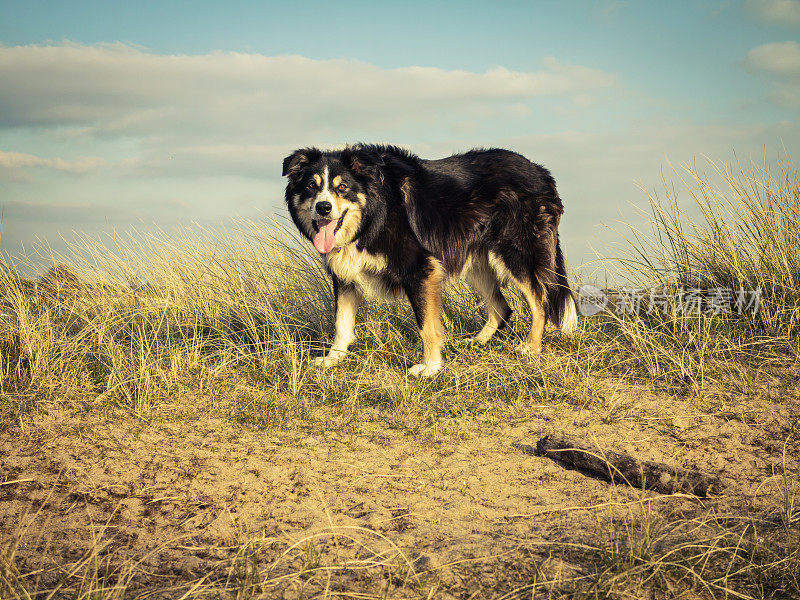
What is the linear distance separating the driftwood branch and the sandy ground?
0.20 ft

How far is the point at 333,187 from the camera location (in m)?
4.69

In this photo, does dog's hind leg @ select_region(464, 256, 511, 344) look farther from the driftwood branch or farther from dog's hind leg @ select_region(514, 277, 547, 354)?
the driftwood branch

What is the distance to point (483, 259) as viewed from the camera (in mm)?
5605

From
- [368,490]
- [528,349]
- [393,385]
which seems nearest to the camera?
[368,490]

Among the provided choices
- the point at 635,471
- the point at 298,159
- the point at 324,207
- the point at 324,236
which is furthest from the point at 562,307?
the point at 635,471

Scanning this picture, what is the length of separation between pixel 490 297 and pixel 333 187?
191cm

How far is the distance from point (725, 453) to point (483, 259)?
8.78 feet

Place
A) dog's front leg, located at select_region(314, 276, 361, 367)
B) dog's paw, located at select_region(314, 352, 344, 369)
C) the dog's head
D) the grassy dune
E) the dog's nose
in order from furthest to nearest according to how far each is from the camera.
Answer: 1. dog's front leg, located at select_region(314, 276, 361, 367)
2. dog's paw, located at select_region(314, 352, 344, 369)
3. the dog's head
4. the dog's nose
5. the grassy dune

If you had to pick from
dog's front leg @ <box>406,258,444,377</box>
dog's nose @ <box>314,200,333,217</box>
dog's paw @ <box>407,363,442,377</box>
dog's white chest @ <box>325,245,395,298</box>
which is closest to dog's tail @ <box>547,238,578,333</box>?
dog's front leg @ <box>406,258,444,377</box>

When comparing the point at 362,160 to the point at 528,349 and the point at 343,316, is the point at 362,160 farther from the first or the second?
the point at 528,349

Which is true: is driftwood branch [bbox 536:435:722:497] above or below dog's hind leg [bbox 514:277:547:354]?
below

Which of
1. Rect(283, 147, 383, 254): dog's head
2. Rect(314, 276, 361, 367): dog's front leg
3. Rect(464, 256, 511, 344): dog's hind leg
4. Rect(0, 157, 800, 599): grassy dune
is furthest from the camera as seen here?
Rect(464, 256, 511, 344): dog's hind leg

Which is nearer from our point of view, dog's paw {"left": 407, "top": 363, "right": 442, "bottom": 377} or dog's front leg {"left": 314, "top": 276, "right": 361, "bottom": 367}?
dog's paw {"left": 407, "top": 363, "right": 442, "bottom": 377}

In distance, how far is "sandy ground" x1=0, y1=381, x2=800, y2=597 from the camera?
2258mm
